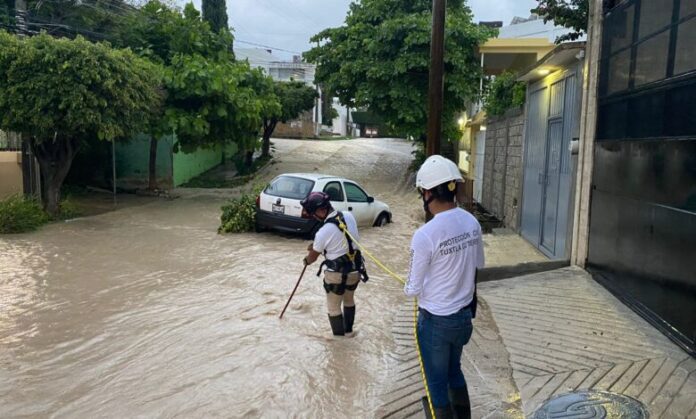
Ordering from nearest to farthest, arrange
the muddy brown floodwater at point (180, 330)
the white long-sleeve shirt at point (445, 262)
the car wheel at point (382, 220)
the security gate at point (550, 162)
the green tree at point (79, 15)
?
the white long-sleeve shirt at point (445, 262)
the muddy brown floodwater at point (180, 330)
the security gate at point (550, 162)
the car wheel at point (382, 220)
the green tree at point (79, 15)

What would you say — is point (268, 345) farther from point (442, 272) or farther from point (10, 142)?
point (10, 142)

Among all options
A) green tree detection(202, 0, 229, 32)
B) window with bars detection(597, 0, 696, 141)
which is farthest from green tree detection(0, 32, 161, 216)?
green tree detection(202, 0, 229, 32)

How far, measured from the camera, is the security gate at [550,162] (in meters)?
8.06

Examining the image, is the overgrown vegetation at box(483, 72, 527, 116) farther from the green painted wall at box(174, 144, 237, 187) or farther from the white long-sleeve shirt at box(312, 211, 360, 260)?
the green painted wall at box(174, 144, 237, 187)

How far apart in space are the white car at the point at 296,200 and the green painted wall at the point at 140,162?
1050cm

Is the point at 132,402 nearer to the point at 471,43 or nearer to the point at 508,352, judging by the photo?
the point at 508,352

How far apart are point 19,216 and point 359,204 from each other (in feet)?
25.0

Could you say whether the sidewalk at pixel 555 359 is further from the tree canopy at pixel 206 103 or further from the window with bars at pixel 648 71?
the tree canopy at pixel 206 103

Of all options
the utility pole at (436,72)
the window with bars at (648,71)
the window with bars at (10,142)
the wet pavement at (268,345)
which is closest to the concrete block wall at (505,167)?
the wet pavement at (268,345)

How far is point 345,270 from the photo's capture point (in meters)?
5.33

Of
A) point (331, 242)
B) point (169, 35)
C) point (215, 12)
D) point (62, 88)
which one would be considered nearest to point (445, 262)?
point (331, 242)

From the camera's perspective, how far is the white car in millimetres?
11070

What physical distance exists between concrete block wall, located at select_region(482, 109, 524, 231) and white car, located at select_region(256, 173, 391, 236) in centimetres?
322

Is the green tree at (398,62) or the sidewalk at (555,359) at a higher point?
the green tree at (398,62)
